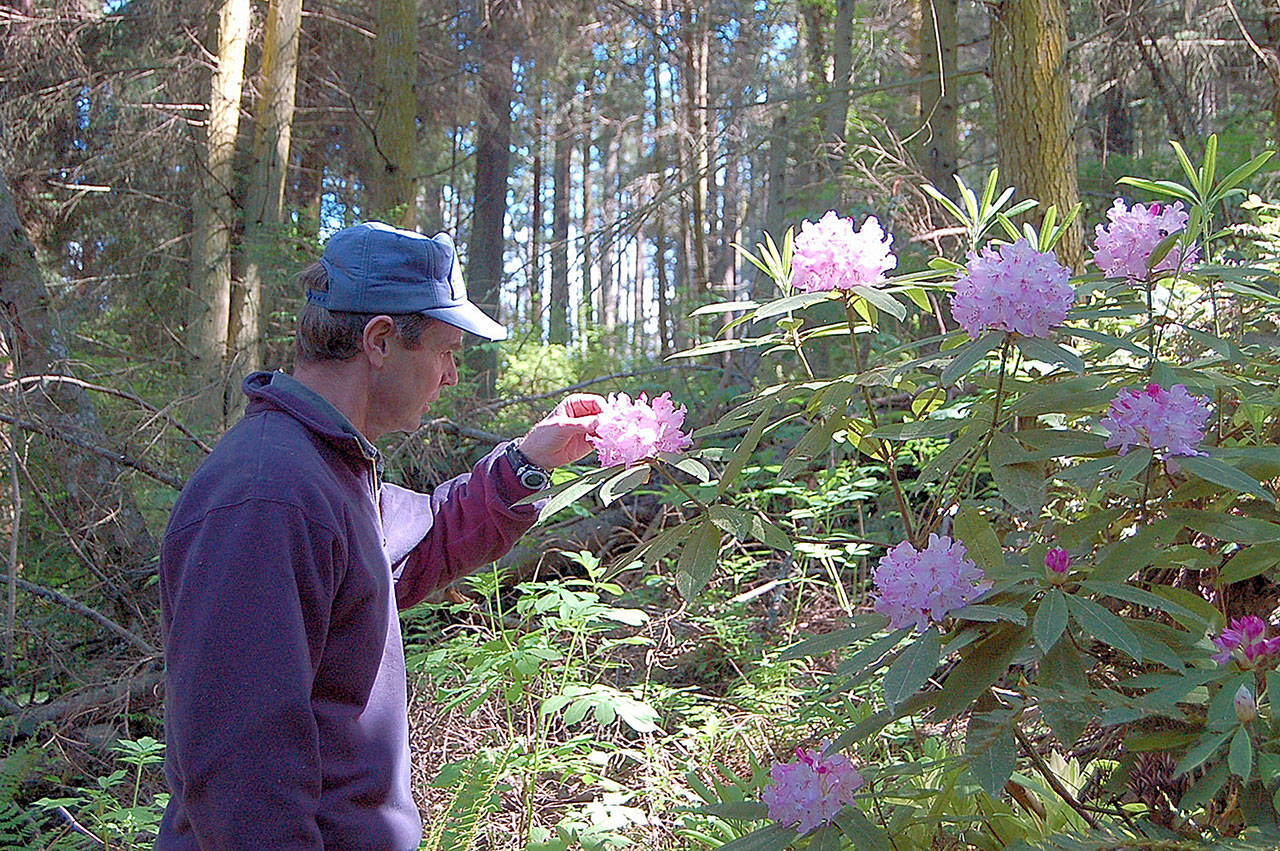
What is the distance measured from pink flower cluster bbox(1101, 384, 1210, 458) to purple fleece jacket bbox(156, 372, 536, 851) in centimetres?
129

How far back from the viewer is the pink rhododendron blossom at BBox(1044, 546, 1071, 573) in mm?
1568

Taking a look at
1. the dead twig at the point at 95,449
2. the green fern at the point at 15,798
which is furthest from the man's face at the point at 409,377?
the dead twig at the point at 95,449

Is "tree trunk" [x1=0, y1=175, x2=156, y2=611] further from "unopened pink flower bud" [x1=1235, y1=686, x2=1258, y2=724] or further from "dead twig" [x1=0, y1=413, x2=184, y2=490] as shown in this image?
"unopened pink flower bud" [x1=1235, y1=686, x2=1258, y2=724]

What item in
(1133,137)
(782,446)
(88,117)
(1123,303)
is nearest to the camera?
(1123,303)

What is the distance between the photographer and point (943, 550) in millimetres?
1645

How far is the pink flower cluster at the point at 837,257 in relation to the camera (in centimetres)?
202

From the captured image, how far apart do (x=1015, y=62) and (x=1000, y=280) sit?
3.26m

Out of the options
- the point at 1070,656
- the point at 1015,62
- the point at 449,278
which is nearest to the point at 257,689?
the point at 449,278

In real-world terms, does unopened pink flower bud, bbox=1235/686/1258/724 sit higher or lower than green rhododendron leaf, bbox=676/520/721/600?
lower

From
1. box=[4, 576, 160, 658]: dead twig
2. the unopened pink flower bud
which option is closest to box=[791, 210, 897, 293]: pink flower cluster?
the unopened pink flower bud

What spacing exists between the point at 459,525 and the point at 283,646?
93 cm

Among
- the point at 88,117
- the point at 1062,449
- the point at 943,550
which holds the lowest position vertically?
the point at 943,550

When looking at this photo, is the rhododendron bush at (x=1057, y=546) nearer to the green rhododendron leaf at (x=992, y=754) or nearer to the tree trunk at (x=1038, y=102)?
the green rhododendron leaf at (x=992, y=754)

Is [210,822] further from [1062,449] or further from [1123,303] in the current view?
[1123,303]
